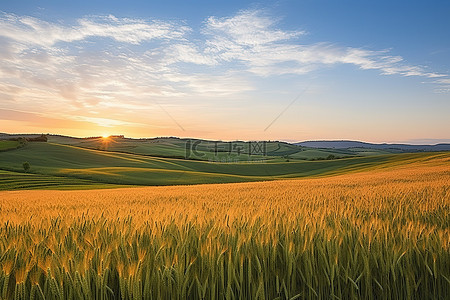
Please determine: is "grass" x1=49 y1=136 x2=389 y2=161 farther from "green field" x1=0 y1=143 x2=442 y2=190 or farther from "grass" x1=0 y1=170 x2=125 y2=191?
"grass" x1=0 y1=170 x2=125 y2=191

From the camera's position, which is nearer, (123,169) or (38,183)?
(38,183)

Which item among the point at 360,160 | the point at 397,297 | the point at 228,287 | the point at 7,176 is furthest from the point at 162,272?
the point at 360,160

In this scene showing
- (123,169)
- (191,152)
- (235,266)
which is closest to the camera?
(235,266)

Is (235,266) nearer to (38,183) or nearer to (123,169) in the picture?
(38,183)

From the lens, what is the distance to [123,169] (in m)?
51.5

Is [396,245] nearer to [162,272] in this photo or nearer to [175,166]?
[162,272]

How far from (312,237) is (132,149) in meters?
98.9

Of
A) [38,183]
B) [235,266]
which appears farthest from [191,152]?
[235,266]

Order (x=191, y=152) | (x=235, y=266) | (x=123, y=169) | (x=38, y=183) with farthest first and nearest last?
A: (x=191, y=152), (x=123, y=169), (x=38, y=183), (x=235, y=266)

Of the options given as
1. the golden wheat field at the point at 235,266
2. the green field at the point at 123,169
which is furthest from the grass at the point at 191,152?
the golden wheat field at the point at 235,266

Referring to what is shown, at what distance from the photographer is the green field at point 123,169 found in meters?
41.6

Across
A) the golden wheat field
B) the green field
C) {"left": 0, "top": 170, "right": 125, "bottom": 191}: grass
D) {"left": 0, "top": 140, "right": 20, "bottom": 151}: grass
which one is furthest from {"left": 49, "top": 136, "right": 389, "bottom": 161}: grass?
the golden wheat field

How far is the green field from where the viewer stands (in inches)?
1638

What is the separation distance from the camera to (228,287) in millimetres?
1765
